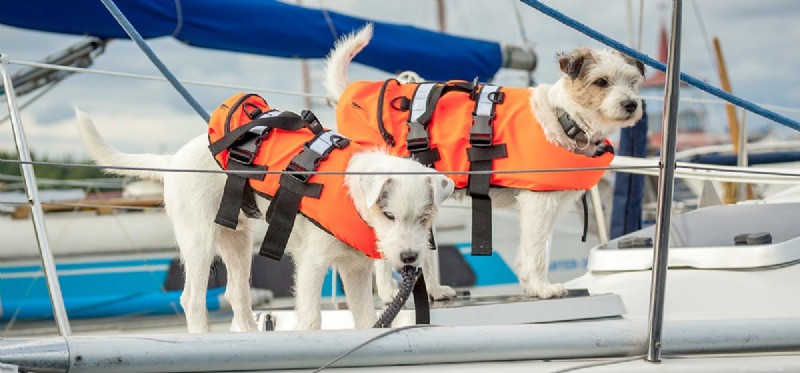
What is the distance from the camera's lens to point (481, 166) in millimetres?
4773

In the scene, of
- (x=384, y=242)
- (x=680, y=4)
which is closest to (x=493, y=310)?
(x=384, y=242)

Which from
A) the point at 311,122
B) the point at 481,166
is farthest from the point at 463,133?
the point at 311,122

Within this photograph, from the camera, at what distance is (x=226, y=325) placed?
9477 mm

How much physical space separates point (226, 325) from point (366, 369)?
678cm

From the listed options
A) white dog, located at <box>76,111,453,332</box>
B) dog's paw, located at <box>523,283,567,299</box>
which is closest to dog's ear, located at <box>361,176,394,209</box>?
white dog, located at <box>76,111,453,332</box>

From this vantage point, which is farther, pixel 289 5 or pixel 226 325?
pixel 226 325


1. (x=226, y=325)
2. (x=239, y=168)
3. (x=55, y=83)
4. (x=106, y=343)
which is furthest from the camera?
(x=226, y=325)

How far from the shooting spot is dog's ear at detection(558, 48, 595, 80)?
4.78m

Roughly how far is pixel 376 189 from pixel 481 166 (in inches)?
54.2

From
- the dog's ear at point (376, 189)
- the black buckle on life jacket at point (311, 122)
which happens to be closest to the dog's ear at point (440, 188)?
the dog's ear at point (376, 189)

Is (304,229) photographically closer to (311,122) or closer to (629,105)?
(311,122)

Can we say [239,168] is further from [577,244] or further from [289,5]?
[577,244]

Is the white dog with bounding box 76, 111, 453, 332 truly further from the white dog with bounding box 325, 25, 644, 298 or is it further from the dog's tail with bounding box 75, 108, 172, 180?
the white dog with bounding box 325, 25, 644, 298

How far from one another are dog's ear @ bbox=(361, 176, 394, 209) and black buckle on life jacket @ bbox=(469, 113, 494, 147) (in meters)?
1.32
